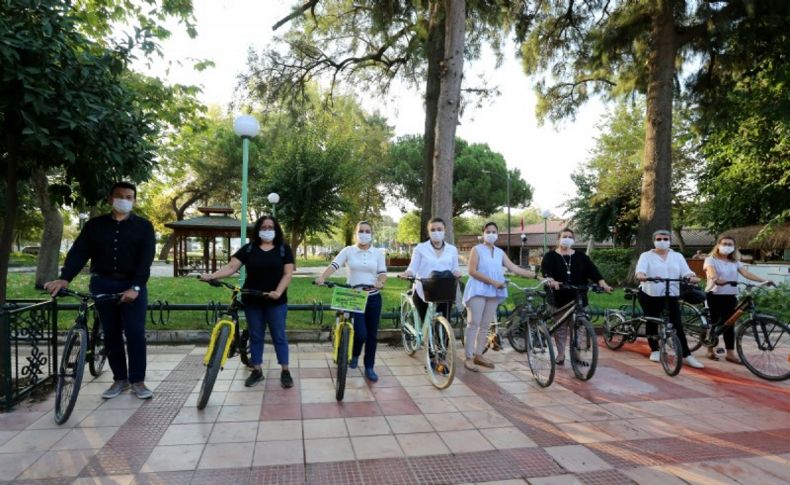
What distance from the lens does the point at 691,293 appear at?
6781 millimetres

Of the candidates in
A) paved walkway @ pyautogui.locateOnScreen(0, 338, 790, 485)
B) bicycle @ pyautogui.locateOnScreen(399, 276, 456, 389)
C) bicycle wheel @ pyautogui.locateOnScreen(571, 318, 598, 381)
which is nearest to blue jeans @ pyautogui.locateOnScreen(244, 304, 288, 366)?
paved walkway @ pyautogui.locateOnScreen(0, 338, 790, 485)

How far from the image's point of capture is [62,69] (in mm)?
4129

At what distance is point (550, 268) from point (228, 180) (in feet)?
102

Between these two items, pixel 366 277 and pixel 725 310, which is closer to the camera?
pixel 366 277

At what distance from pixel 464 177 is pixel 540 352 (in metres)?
35.2

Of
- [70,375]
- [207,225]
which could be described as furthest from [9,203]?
[207,225]

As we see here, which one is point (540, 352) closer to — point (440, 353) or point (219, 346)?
point (440, 353)

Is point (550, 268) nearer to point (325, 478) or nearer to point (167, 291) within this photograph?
point (325, 478)

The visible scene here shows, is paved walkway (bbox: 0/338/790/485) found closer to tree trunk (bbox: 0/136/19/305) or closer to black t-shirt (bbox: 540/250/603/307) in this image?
black t-shirt (bbox: 540/250/603/307)

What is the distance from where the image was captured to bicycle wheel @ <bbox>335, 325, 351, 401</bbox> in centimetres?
459

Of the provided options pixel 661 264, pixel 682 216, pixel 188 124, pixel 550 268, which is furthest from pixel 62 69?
pixel 682 216

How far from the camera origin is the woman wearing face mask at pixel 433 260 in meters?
5.48

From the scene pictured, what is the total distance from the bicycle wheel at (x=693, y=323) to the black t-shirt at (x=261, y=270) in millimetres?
5211

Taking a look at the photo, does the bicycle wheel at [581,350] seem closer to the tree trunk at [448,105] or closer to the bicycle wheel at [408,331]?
the bicycle wheel at [408,331]
